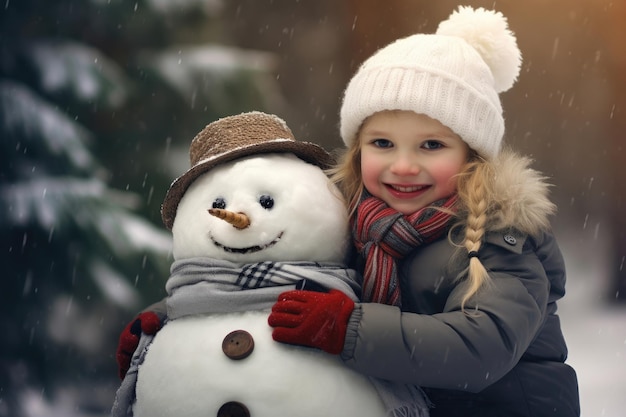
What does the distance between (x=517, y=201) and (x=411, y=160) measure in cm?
27

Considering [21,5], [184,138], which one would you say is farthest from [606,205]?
[21,5]

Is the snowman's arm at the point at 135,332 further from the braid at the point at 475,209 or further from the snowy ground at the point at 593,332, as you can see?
the snowy ground at the point at 593,332

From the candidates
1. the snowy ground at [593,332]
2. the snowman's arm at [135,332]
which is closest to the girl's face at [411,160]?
the snowman's arm at [135,332]

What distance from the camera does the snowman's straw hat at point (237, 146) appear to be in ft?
6.04

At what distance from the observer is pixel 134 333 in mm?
1954

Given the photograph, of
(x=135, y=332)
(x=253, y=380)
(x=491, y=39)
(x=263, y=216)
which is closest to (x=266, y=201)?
(x=263, y=216)

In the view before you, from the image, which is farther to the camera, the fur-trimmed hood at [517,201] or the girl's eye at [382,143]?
the girl's eye at [382,143]

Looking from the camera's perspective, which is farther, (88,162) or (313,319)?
(88,162)

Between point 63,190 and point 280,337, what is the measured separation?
6.07 ft

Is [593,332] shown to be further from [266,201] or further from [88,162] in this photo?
[266,201]

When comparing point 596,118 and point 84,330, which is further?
point 596,118

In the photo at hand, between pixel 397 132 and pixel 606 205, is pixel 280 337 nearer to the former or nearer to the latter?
pixel 397 132

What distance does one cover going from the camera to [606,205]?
5609mm

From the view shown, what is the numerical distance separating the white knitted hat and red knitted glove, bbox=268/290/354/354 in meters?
0.53
